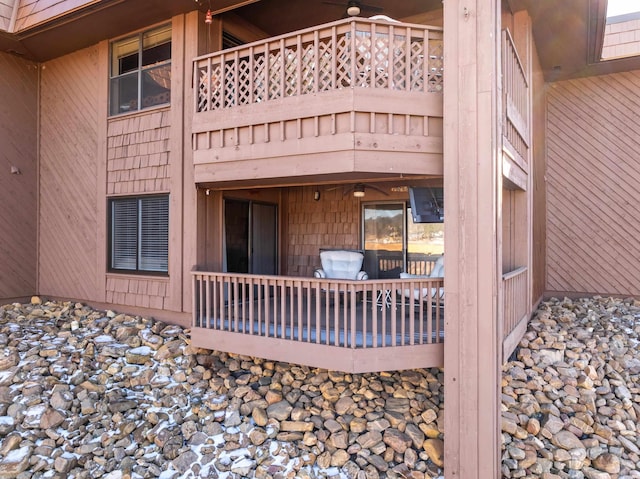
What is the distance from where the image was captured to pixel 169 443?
15.5ft

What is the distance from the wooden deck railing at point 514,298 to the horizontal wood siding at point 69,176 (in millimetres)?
6626

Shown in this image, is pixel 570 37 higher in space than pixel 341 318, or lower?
higher

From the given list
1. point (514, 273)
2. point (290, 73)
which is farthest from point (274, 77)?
point (514, 273)

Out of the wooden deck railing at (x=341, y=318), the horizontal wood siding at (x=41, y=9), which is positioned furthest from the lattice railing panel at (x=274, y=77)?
the horizontal wood siding at (x=41, y=9)

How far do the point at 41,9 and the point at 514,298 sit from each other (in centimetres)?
839

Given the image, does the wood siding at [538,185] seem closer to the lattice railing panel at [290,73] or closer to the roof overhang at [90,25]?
the lattice railing panel at [290,73]

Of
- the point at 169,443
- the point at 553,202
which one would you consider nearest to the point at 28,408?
the point at 169,443

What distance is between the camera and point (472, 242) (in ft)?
13.5

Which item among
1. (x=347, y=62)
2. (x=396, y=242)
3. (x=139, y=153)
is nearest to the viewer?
(x=347, y=62)

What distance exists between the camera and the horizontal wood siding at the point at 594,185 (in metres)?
8.24

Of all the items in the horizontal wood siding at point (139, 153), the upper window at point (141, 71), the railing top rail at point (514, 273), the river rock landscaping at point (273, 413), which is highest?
the upper window at point (141, 71)

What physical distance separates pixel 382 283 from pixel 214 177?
8.55 ft

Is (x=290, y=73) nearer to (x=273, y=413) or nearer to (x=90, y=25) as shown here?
(x=273, y=413)

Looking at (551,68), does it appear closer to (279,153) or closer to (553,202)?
(553,202)
